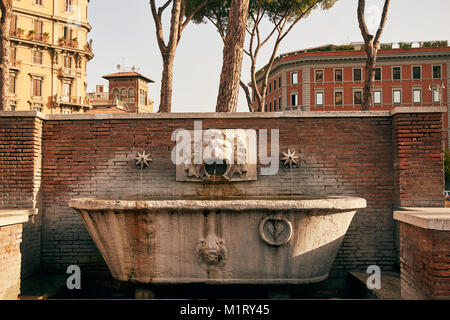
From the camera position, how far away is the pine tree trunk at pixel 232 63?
779 centimetres

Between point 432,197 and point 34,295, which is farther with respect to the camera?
point 432,197

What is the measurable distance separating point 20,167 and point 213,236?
3.49 meters

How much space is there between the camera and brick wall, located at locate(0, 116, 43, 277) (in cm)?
573

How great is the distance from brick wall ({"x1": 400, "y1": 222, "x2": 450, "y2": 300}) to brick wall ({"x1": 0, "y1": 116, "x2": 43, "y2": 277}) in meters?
5.24

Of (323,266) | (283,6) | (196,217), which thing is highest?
(283,6)

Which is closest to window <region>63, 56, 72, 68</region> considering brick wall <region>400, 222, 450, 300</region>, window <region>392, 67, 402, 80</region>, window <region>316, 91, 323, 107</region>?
window <region>316, 91, 323, 107</region>

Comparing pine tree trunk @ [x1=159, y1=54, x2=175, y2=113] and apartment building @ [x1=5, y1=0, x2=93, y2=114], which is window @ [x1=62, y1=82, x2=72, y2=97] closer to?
apartment building @ [x1=5, y1=0, x2=93, y2=114]

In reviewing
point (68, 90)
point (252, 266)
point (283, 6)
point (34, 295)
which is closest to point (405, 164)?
point (252, 266)

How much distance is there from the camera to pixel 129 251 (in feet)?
14.6

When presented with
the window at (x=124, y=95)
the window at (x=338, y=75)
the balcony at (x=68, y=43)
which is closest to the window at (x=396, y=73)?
the window at (x=338, y=75)

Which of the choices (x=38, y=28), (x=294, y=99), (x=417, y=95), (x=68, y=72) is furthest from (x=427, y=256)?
(x=68, y=72)

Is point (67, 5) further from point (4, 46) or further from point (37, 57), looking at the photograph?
point (4, 46)

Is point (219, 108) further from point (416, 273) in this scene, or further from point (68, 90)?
point (68, 90)

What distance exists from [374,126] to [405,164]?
0.78m
